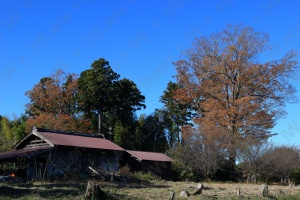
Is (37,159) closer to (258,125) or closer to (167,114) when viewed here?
(258,125)

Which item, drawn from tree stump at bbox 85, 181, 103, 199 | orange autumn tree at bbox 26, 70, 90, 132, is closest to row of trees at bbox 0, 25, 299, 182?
orange autumn tree at bbox 26, 70, 90, 132

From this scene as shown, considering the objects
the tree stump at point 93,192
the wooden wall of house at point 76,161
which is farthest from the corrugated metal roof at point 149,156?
the tree stump at point 93,192

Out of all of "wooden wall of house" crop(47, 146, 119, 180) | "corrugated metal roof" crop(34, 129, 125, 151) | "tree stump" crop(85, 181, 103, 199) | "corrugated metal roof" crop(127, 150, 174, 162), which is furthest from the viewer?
"corrugated metal roof" crop(127, 150, 174, 162)

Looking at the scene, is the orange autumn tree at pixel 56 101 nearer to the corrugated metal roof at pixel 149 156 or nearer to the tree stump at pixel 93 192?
the corrugated metal roof at pixel 149 156

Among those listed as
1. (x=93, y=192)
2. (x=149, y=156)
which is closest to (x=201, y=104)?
(x=149, y=156)

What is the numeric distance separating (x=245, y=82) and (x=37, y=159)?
20815mm

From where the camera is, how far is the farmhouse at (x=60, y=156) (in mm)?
26797

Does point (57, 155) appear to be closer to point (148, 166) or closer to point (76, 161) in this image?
point (76, 161)

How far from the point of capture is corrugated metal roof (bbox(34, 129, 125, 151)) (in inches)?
1081

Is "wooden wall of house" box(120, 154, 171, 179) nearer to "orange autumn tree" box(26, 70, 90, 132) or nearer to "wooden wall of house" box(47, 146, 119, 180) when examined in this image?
"wooden wall of house" box(47, 146, 119, 180)

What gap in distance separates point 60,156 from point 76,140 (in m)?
2.15

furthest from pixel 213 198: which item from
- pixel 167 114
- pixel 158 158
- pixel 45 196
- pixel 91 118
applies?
pixel 167 114

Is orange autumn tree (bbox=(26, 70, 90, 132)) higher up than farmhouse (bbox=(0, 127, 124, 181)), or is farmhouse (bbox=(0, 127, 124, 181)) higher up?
orange autumn tree (bbox=(26, 70, 90, 132))

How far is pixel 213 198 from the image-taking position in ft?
46.9
